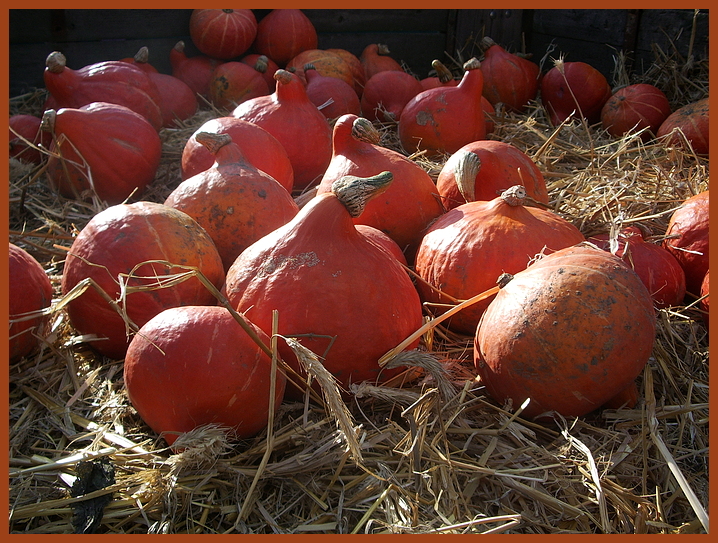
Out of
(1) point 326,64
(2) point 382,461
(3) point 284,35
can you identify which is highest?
(3) point 284,35

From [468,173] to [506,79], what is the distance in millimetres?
2859

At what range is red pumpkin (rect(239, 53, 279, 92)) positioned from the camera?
17.5 ft

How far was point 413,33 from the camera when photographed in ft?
21.3

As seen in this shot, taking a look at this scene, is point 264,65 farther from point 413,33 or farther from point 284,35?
point 413,33

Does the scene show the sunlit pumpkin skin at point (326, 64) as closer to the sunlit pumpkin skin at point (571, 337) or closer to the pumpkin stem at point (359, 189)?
the pumpkin stem at point (359, 189)

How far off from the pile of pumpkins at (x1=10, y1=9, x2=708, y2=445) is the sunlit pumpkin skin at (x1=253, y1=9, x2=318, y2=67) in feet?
5.76

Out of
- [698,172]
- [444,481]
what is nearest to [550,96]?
[698,172]

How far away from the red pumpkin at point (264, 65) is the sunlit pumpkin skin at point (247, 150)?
6.26ft

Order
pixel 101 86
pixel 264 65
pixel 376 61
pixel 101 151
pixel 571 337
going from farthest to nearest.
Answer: pixel 376 61, pixel 264 65, pixel 101 86, pixel 101 151, pixel 571 337

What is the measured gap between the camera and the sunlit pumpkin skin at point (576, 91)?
5.41 metres

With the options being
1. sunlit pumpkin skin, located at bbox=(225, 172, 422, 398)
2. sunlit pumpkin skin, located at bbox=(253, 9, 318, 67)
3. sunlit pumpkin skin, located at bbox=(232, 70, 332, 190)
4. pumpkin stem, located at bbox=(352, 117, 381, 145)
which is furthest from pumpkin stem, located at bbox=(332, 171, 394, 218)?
sunlit pumpkin skin, located at bbox=(253, 9, 318, 67)

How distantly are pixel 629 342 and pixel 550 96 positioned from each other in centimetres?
400

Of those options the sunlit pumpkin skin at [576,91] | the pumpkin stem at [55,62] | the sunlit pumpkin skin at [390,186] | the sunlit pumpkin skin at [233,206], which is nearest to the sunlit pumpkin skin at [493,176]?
the sunlit pumpkin skin at [390,186]

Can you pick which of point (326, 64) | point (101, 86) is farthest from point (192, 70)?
point (101, 86)
